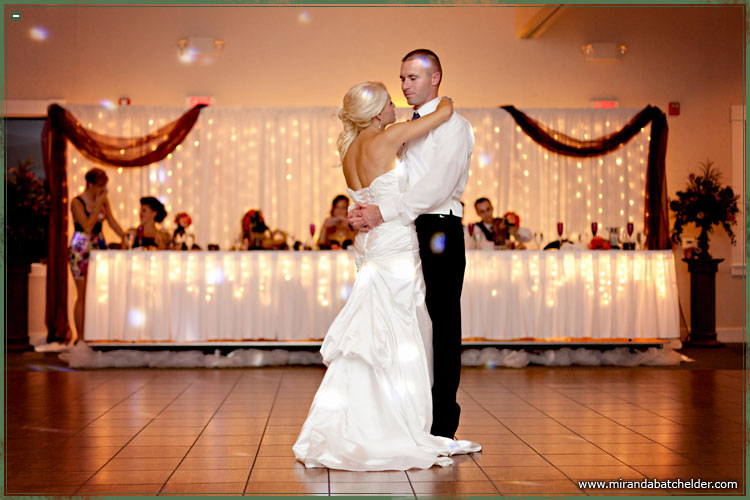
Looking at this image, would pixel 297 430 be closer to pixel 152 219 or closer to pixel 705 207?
pixel 152 219

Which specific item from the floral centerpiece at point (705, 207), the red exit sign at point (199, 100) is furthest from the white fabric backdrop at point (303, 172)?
the floral centerpiece at point (705, 207)

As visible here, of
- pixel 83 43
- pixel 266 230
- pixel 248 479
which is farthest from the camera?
pixel 83 43

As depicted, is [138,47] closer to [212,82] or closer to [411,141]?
[212,82]

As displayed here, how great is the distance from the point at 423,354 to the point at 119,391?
2.84 metres

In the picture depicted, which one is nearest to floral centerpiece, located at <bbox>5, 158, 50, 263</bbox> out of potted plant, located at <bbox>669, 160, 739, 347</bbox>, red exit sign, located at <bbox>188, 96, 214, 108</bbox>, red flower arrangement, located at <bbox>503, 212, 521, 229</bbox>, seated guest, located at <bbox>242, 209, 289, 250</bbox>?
red exit sign, located at <bbox>188, 96, 214, 108</bbox>

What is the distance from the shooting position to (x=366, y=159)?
139 inches

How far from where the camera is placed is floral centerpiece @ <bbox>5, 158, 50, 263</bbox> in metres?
→ 8.12

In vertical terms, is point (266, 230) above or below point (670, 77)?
below

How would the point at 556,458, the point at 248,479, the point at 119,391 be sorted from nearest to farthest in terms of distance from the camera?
1. the point at 248,479
2. the point at 556,458
3. the point at 119,391

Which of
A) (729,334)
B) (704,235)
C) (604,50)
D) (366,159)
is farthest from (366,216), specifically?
(729,334)

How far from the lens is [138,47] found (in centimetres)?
881

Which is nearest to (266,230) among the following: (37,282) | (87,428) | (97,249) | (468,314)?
(97,249)

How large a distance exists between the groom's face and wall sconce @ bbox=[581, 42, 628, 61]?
20.0ft

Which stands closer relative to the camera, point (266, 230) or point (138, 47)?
point (266, 230)
